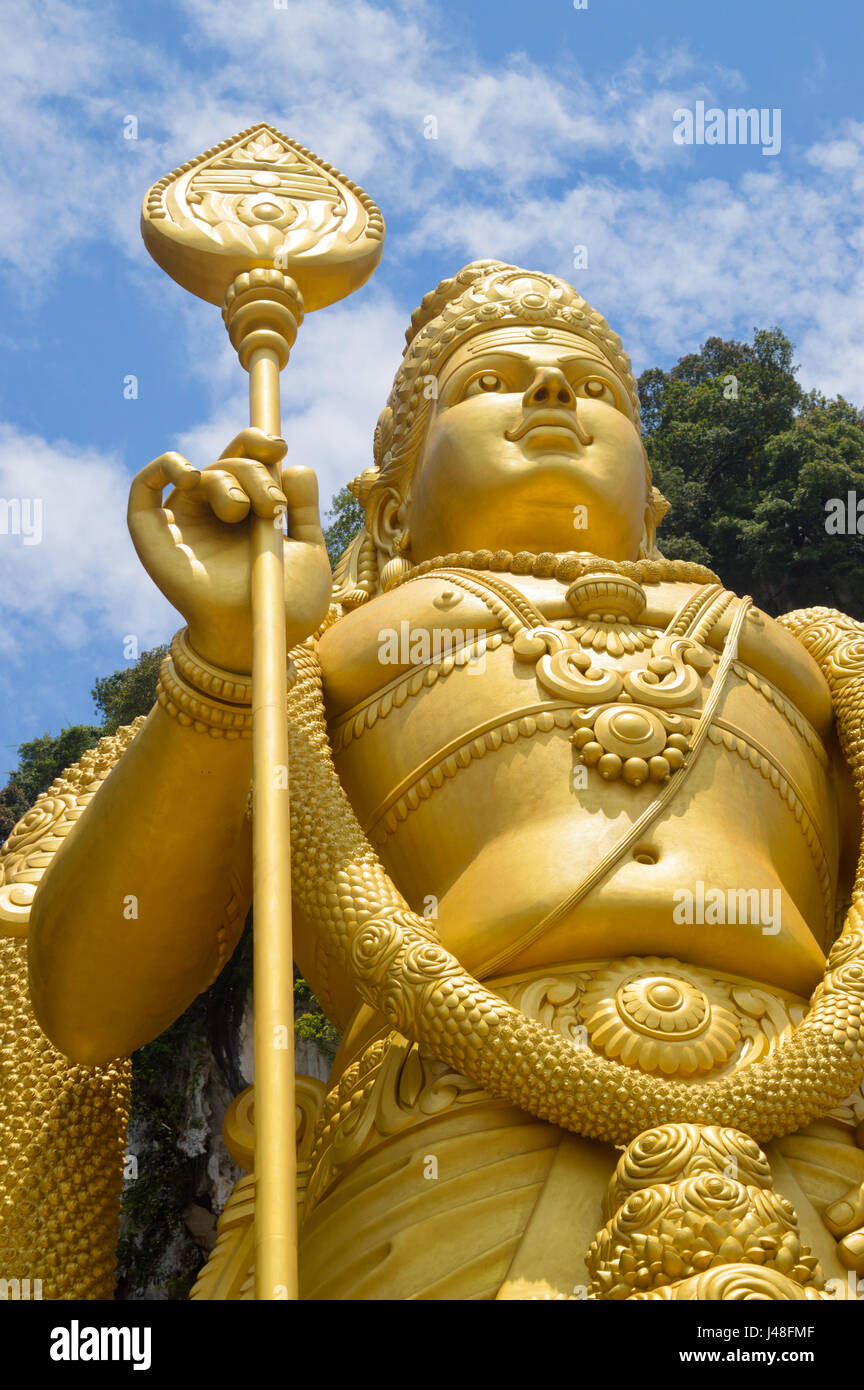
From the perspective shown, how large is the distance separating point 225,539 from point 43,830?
164 cm

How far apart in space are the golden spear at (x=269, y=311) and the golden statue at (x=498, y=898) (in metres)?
0.28

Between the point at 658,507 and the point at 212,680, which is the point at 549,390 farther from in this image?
the point at 212,680

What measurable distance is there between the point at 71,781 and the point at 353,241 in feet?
6.42

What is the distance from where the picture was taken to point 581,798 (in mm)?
4336

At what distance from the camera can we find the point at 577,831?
167 inches

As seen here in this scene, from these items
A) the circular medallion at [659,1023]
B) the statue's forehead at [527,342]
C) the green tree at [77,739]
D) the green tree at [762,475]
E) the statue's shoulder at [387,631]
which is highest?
the green tree at [762,475]

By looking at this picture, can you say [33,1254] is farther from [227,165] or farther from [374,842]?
[227,165]

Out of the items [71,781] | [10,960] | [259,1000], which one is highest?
[71,781]

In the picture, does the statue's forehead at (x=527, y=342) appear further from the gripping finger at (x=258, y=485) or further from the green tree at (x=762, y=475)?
the green tree at (x=762, y=475)

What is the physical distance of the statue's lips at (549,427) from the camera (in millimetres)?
5254

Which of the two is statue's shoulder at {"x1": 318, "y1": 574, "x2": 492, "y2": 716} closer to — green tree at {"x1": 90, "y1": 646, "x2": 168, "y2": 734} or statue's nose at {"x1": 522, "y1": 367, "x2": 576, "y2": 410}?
statue's nose at {"x1": 522, "y1": 367, "x2": 576, "y2": 410}

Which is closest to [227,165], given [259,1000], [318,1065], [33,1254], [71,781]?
[71,781]

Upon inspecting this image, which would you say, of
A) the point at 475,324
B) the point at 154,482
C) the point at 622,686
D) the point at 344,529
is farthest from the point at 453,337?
the point at 344,529

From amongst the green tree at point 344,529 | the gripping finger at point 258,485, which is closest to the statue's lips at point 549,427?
the gripping finger at point 258,485
